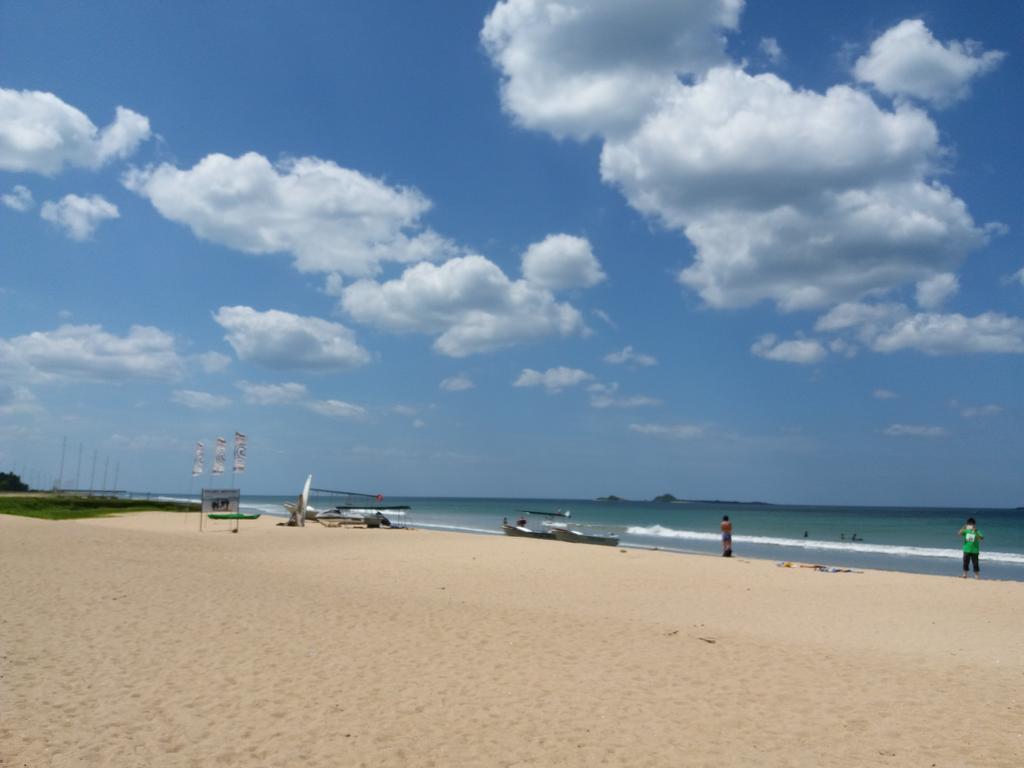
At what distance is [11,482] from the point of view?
9556 centimetres

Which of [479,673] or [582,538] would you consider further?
[582,538]

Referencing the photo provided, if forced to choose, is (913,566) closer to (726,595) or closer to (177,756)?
(726,595)

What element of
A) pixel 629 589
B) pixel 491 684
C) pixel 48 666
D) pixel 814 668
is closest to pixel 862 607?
pixel 629 589

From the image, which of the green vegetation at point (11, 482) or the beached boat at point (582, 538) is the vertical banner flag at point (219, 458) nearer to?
the beached boat at point (582, 538)

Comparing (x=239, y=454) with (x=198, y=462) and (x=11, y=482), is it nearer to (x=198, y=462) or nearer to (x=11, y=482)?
(x=198, y=462)

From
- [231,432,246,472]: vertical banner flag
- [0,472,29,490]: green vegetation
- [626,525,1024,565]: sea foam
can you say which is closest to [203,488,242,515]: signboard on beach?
[231,432,246,472]: vertical banner flag

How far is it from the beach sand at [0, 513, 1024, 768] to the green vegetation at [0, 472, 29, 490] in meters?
95.3

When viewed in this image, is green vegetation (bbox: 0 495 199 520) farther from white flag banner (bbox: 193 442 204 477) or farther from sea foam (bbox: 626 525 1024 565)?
sea foam (bbox: 626 525 1024 565)

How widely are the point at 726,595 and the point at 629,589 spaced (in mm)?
2100

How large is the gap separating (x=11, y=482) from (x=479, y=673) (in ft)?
360

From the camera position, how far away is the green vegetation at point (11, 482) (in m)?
93.6

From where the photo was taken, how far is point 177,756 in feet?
18.8

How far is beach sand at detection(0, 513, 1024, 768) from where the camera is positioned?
615 centimetres

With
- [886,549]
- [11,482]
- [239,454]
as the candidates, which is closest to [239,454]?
[239,454]
